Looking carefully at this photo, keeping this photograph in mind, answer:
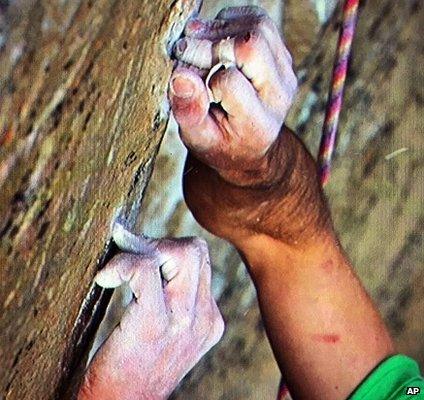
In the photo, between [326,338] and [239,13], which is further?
[326,338]

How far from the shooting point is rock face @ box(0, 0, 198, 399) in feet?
1.45

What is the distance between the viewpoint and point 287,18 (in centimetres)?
127

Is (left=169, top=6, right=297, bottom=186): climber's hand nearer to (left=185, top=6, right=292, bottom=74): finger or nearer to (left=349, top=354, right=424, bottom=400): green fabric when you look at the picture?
(left=185, top=6, right=292, bottom=74): finger

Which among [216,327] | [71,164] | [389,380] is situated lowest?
[389,380]

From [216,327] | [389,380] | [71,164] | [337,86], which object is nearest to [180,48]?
[71,164]

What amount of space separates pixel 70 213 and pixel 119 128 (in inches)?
3.5

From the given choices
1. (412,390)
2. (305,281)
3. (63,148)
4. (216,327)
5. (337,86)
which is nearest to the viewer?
(63,148)

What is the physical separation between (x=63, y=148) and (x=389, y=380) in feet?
1.90

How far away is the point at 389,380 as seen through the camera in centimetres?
88

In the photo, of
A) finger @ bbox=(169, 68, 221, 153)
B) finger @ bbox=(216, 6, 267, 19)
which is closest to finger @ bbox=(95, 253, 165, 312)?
finger @ bbox=(169, 68, 221, 153)

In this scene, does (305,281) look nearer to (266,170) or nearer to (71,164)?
(266,170)

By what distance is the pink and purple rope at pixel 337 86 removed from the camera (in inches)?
48.2

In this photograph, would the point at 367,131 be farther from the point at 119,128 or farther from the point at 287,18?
the point at 119,128

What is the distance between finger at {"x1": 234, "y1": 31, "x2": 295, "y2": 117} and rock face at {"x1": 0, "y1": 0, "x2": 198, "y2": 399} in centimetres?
6
